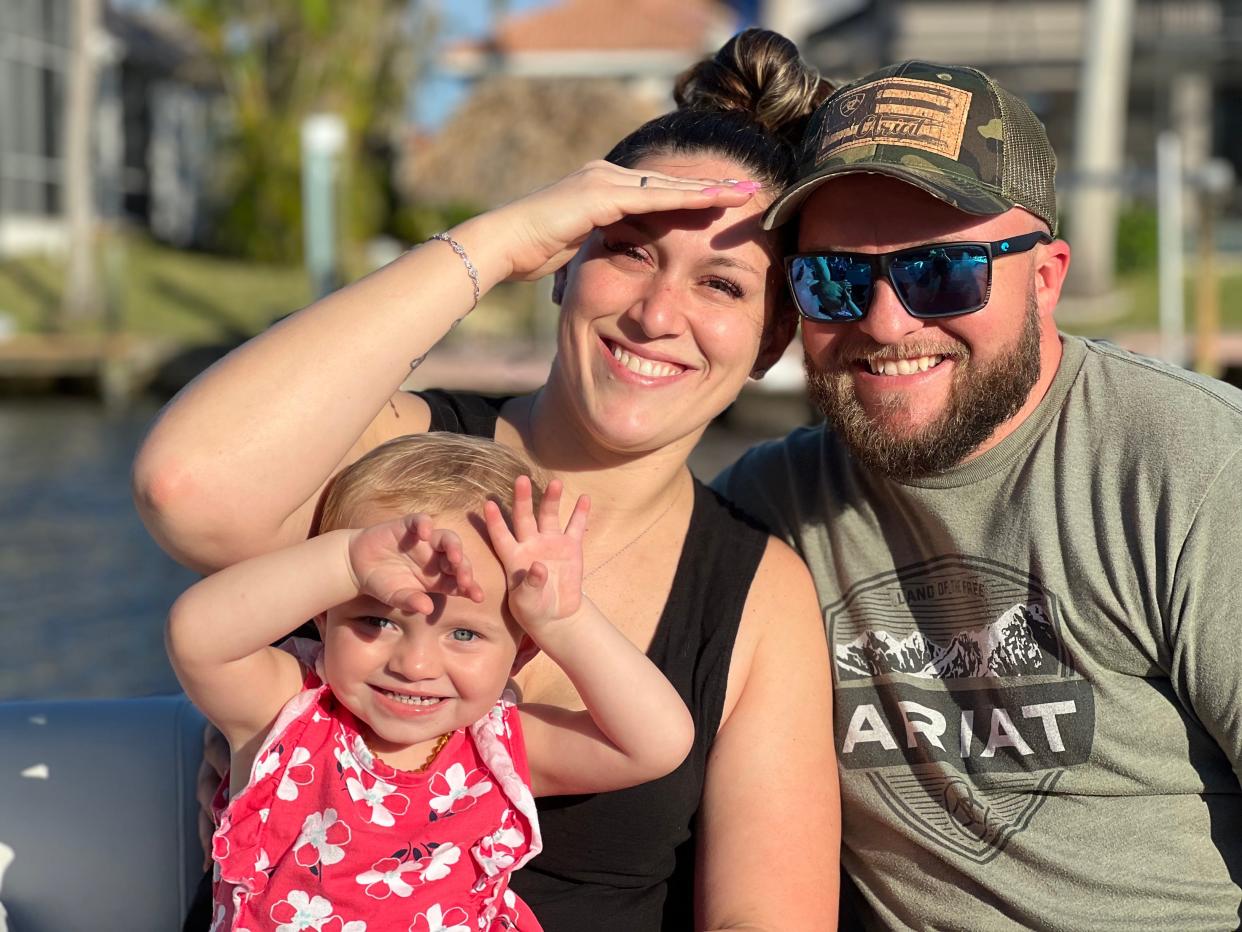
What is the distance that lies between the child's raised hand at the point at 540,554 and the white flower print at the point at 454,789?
0.35m

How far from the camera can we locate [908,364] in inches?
116

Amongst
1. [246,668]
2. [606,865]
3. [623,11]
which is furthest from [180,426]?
[623,11]

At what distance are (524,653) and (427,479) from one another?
1.25 feet

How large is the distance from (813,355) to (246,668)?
4.16 feet

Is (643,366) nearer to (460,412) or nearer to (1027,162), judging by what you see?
(460,412)

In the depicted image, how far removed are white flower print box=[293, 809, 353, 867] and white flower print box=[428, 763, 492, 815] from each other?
159mm

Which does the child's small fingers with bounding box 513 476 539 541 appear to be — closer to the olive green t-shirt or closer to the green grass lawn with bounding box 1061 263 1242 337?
the olive green t-shirt

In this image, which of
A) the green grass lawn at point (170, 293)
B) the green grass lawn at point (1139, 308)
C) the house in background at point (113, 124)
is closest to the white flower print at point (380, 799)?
the green grass lawn at point (1139, 308)

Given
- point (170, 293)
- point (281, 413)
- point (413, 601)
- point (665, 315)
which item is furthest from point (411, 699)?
point (170, 293)

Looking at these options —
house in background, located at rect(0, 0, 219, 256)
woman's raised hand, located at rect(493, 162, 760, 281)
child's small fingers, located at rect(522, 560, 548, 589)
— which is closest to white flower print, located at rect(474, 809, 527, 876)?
child's small fingers, located at rect(522, 560, 548, 589)

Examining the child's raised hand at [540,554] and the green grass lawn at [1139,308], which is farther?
the green grass lawn at [1139,308]

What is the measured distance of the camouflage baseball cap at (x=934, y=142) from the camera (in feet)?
9.27

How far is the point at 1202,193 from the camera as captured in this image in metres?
14.9

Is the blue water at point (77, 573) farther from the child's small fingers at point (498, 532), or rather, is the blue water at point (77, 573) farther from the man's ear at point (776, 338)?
the child's small fingers at point (498, 532)
